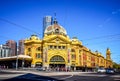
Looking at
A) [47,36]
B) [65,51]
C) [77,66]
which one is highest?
[47,36]

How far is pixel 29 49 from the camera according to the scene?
9950 centimetres

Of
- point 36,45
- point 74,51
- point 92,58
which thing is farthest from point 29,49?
point 92,58

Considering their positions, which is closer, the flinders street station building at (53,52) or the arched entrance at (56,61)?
the flinders street station building at (53,52)

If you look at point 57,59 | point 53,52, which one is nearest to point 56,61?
point 57,59

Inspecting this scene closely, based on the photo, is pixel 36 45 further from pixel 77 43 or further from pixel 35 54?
pixel 77 43

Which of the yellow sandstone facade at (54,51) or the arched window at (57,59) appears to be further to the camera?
the arched window at (57,59)

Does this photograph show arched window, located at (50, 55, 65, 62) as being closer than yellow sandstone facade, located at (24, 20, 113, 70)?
No

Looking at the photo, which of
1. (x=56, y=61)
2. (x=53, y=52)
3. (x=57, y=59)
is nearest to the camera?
(x=53, y=52)

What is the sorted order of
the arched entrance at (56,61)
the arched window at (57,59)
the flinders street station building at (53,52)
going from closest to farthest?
the flinders street station building at (53,52), the arched entrance at (56,61), the arched window at (57,59)

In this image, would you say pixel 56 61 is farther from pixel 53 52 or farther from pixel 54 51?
pixel 54 51

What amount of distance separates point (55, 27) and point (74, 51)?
14254 mm

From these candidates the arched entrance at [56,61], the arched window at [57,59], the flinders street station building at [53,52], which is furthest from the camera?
the arched window at [57,59]

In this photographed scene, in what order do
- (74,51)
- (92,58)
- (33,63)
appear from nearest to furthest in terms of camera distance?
(33,63), (74,51), (92,58)

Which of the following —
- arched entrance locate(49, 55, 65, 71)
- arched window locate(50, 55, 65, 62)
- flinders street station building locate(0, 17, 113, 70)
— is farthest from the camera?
arched window locate(50, 55, 65, 62)
